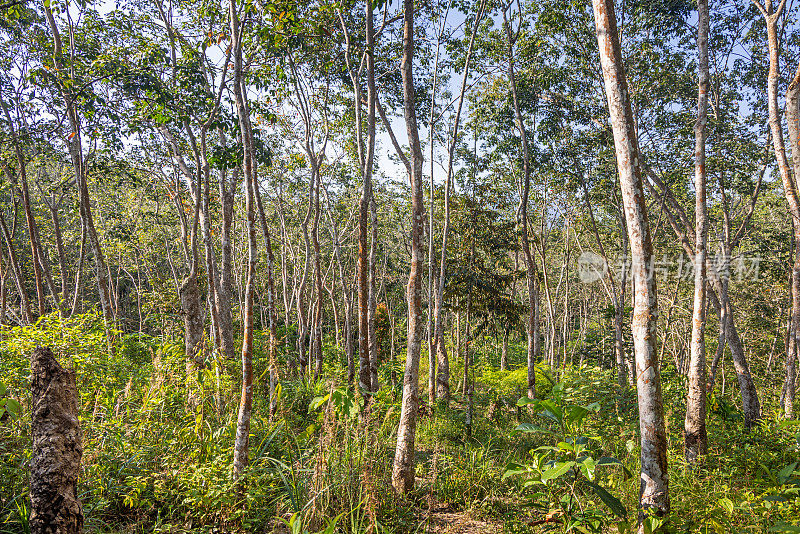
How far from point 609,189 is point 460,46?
6076mm

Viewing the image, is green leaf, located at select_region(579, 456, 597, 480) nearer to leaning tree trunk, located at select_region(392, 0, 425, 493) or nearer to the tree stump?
leaning tree trunk, located at select_region(392, 0, 425, 493)

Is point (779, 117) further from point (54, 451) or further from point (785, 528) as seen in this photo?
point (54, 451)

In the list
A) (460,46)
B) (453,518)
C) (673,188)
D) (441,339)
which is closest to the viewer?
(453,518)

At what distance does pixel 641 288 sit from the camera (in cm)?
268

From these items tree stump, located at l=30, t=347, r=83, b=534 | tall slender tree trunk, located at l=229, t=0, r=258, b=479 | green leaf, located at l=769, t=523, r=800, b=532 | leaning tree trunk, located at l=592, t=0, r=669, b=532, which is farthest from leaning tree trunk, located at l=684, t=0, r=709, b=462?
tree stump, located at l=30, t=347, r=83, b=534

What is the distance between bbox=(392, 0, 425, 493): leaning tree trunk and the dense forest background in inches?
1.3

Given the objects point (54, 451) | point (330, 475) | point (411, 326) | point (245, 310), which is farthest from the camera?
point (411, 326)

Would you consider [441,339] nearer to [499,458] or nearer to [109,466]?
[499,458]

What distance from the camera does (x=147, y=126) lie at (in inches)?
346

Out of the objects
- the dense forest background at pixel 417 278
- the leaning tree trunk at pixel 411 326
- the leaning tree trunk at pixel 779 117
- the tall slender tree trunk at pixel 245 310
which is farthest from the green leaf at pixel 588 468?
the leaning tree trunk at pixel 779 117

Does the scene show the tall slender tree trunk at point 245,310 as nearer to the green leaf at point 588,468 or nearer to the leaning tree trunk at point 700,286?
the green leaf at point 588,468

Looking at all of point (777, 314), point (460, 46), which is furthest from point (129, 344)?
point (777, 314)

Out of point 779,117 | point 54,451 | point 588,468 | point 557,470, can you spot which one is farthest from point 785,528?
point 779,117

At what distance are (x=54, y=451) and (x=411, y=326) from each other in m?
3.12
